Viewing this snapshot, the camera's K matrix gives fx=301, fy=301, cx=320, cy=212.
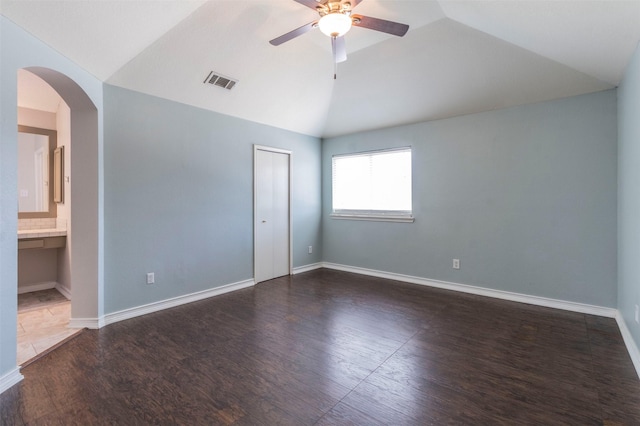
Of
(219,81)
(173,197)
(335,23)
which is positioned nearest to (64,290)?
(173,197)

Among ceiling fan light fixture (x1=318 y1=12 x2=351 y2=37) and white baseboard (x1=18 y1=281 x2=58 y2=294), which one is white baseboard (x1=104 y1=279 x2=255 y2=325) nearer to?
white baseboard (x1=18 y1=281 x2=58 y2=294)

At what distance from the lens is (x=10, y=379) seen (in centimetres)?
203

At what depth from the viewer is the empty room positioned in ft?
6.61

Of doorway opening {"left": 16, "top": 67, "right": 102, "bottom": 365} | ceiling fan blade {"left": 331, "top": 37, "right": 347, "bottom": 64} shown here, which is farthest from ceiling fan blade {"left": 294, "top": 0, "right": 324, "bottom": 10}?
doorway opening {"left": 16, "top": 67, "right": 102, "bottom": 365}

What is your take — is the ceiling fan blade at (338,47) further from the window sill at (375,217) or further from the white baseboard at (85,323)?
the white baseboard at (85,323)

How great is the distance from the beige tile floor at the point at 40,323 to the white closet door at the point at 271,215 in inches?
89.4

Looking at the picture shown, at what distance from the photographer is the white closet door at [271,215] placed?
4.63m

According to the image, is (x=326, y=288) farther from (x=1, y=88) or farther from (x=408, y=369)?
(x=1, y=88)

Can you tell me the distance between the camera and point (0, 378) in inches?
77.4

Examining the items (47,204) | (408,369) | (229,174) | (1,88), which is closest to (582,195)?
(408,369)

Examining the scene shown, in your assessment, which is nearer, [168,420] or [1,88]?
[168,420]

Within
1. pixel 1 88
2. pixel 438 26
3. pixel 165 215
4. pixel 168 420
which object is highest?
pixel 438 26

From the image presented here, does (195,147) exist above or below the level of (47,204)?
above

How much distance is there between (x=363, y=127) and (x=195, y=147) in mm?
2658
